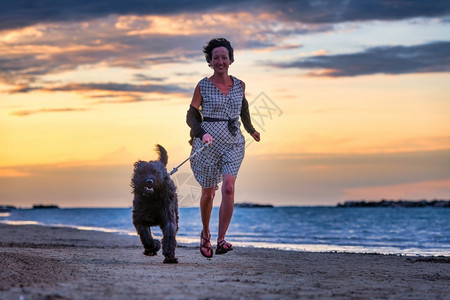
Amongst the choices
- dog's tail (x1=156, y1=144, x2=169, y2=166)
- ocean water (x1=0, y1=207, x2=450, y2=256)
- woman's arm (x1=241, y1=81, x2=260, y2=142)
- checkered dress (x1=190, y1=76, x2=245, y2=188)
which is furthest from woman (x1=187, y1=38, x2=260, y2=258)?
ocean water (x1=0, y1=207, x2=450, y2=256)

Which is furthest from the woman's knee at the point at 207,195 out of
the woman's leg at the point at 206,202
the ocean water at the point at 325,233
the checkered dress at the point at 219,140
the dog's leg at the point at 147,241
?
the ocean water at the point at 325,233

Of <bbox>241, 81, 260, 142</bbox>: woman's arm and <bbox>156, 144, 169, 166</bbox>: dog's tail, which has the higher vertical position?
<bbox>241, 81, 260, 142</bbox>: woman's arm

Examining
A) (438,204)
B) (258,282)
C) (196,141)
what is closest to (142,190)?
(196,141)

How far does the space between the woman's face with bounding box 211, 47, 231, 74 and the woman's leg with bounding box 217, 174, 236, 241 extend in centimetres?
131

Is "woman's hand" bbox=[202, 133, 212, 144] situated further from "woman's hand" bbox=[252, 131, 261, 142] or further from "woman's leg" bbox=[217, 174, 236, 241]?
"woman's hand" bbox=[252, 131, 261, 142]

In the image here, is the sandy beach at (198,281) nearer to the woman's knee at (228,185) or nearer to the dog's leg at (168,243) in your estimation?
the dog's leg at (168,243)

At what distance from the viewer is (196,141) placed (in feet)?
25.5

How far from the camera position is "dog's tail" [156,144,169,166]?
809 centimetres

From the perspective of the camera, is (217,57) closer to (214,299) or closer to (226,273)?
(226,273)

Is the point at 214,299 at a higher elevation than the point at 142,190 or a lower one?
lower

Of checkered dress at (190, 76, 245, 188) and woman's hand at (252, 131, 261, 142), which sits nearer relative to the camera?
checkered dress at (190, 76, 245, 188)

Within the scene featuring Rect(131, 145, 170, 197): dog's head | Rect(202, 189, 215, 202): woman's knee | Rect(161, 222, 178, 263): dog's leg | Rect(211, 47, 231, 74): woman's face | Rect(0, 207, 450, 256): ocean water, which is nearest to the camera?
Rect(131, 145, 170, 197): dog's head

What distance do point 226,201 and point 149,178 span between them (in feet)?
3.26

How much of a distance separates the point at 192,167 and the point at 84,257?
1937 millimetres
